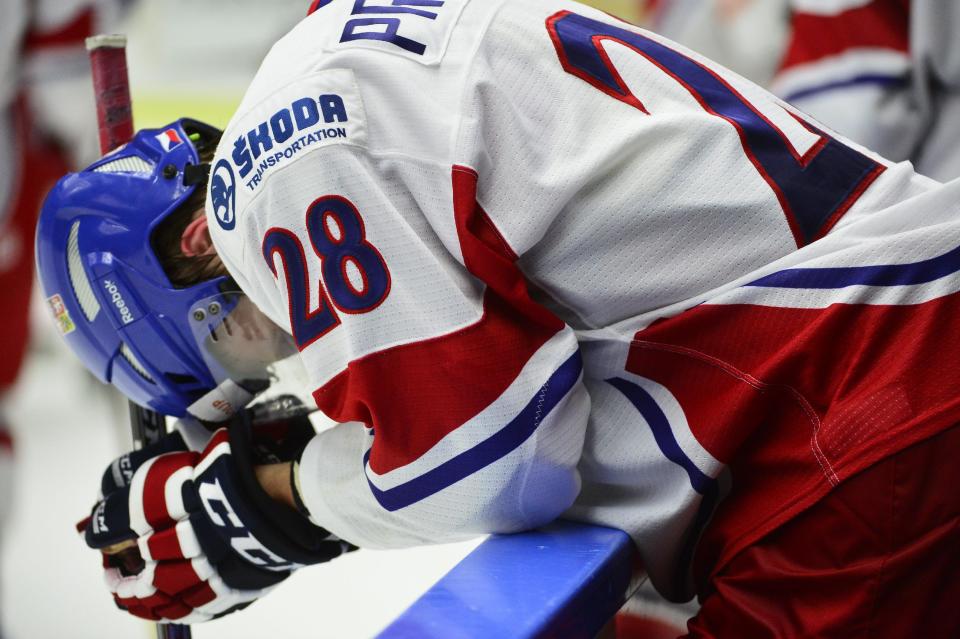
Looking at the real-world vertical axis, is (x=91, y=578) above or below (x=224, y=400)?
below

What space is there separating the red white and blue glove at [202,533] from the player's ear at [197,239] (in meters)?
0.20

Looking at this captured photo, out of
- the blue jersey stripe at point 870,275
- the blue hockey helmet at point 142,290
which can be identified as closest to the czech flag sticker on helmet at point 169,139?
the blue hockey helmet at point 142,290

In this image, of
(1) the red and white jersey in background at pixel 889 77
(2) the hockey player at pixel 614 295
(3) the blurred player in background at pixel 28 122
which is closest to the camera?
(2) the hockey player at pixel 614 295

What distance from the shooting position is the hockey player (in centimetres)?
81

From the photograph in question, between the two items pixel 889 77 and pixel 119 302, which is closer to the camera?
pixel 119 302

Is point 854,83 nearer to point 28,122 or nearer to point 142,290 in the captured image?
point 142,290

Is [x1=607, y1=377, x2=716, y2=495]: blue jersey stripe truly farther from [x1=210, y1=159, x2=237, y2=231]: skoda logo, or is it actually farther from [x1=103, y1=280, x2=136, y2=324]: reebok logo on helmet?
[x1=103, y1=280, x2=136, y2=324]: reebok logo on helmet

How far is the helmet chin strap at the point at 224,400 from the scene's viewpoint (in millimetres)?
1211

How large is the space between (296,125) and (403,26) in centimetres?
12

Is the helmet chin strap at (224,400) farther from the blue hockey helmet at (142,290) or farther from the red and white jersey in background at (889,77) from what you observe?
the red and white jersey in background at (889,77)

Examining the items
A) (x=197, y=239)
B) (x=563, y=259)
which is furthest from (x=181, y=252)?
(x=563, y=259)

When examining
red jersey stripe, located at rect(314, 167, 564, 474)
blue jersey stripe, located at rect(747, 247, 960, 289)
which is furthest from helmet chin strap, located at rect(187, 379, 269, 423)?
blue jersey stripe, located at rect(747, 247, 960, 289)

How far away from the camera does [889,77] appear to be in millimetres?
1820

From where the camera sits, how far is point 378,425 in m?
0.86
